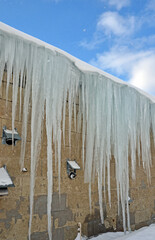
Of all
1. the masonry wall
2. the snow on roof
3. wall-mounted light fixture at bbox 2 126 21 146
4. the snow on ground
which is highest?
the snow on roof

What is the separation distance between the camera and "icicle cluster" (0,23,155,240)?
11.8 feet

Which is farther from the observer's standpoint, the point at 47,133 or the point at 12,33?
the point at 47,133

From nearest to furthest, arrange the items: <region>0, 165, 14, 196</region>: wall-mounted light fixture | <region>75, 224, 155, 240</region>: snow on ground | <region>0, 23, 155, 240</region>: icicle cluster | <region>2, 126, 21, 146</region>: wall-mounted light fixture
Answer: <region>0, 165, 14, 196</region>: wall-mounted light fixture → <region>2, 126, 21, 146</region>: wall-mounted light fixture → <region>0, 23, 155, 240</region>: icicle cluster → <region>75, 224, 155, 240</region>: snow on ground

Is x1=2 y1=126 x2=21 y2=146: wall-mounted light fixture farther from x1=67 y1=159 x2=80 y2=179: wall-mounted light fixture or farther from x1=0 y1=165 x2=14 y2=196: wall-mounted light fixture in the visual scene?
x1=67 y1=159 x2=80 y2=179: wall-mounted light fixture

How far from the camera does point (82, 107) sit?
4.69 m

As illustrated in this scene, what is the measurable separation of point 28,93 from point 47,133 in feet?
2.42

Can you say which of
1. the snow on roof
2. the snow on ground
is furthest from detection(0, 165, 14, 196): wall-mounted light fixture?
the snow on roof

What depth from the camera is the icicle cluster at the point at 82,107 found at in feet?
11.8

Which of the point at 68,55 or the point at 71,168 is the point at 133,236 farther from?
the point at 68,55

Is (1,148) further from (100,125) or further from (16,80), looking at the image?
(100,125)

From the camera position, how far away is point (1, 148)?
3449 millimetres

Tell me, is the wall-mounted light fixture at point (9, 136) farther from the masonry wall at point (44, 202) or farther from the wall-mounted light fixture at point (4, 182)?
the wall-mounted light fixture at point (4, 182)

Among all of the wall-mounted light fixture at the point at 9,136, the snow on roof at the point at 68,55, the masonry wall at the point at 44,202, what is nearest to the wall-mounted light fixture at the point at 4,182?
the masonry wall at the point at 44,202

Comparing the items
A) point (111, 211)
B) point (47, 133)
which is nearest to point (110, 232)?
point (111, 211)
